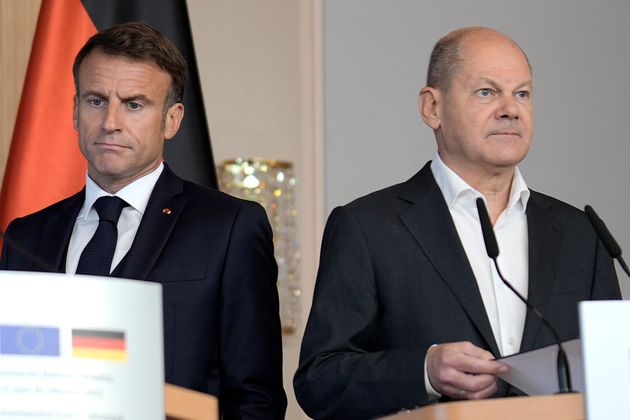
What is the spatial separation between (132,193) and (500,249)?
38.8 inches

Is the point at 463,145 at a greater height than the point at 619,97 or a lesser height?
lesser

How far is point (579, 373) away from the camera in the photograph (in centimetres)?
225

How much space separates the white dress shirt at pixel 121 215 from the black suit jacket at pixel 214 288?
0.03 m

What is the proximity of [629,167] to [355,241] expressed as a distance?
2.51m

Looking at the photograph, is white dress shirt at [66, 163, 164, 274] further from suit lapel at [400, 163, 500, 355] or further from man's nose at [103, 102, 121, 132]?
suit lapel at [400, 163, 500, 355]

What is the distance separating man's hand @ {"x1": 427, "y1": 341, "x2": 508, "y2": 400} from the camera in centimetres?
239

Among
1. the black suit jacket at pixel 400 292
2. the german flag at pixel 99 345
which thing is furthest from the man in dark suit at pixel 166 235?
the german flag at pixel 99 345

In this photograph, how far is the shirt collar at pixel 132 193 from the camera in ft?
10.8

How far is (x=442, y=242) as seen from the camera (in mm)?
3018

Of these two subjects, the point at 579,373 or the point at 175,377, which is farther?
the point at 175,377

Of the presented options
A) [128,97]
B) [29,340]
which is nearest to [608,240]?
[29,340]

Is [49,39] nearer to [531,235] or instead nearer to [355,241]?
[355,241]

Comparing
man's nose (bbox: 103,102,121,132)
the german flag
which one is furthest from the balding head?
the german flag

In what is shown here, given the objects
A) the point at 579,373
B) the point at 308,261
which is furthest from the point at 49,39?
the point at 579,373
